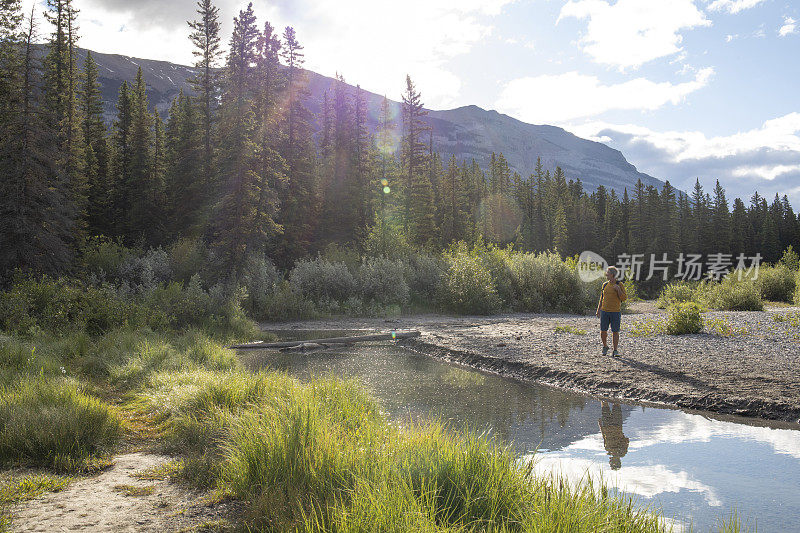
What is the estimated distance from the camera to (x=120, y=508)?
170 inches

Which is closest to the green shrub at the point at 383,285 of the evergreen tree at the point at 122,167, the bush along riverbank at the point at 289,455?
the bush along riverbank at the point at 289,455

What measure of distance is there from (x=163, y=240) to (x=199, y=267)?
40.3 ft

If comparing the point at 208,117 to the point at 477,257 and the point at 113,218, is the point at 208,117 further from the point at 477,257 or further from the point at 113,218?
the point at 477,257

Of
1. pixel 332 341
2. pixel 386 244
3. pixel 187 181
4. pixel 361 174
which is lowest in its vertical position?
pixel 332 341

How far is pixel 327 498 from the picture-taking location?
409cm

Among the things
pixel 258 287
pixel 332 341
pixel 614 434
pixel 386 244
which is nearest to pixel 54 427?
pixel 614 434

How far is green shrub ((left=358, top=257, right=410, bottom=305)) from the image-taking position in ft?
87.3

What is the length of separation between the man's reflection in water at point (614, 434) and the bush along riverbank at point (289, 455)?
4.39 feet

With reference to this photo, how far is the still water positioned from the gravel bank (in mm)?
638

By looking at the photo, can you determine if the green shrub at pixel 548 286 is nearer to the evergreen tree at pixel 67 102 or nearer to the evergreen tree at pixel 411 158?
the evergreen tree at pixel 411 158

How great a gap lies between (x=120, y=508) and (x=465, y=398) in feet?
21.0

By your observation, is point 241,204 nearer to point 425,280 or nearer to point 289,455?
point 425,280

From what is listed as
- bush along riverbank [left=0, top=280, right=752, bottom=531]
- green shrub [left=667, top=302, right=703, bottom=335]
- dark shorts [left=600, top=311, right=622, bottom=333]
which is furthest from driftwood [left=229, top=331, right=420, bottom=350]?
green shrub [left=667, top=302, right=703, bottom=335]

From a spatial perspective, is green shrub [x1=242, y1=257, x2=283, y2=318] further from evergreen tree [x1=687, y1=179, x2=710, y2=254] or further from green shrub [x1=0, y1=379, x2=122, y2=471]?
evergreen tree [x1=687, y1=179, x2=710, y2=254]
